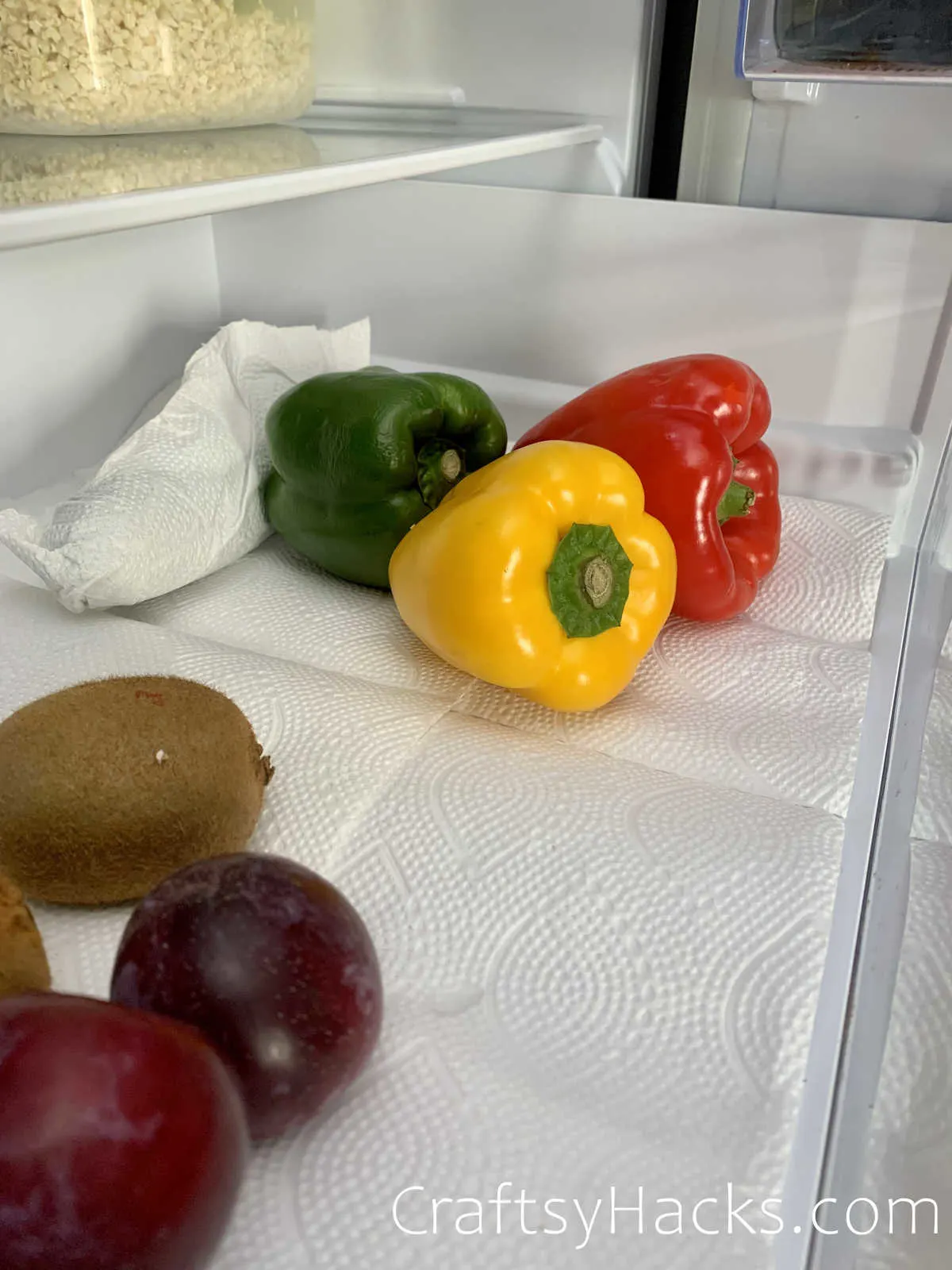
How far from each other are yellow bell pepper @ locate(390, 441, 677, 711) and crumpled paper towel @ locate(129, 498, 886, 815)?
28mm

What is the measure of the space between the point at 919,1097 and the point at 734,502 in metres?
0.52

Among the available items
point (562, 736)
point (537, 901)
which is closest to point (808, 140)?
point (562, 736)

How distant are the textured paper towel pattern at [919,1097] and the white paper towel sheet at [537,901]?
38mm

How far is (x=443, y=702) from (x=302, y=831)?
17cm

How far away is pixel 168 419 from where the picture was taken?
90 centimetres

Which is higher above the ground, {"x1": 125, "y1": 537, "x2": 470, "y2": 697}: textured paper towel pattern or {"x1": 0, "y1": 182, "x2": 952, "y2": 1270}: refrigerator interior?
{"x1": 0, "y1": 182, "x2": 952, "y2": 1270}: refrigerator interior

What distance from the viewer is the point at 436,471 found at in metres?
0.84

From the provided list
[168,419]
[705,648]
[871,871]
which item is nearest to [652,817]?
[871,871]

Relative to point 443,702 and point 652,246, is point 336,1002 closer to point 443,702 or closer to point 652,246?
point 443,702

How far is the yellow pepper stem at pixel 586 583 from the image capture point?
0.68 metres

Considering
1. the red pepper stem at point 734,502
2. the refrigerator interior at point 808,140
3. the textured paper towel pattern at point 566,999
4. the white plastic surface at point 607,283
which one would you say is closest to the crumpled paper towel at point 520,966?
the textured paper towel pattern at point 566,999

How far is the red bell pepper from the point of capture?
78cm

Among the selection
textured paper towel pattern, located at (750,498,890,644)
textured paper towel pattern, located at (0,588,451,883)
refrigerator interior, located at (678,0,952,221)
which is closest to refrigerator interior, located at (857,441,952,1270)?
textured paper towel pattern, located at (750,498,890,644)

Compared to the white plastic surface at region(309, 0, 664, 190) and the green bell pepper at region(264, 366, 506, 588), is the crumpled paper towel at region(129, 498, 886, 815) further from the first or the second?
the white plastic surface at region(309, 0, 664, 190)
